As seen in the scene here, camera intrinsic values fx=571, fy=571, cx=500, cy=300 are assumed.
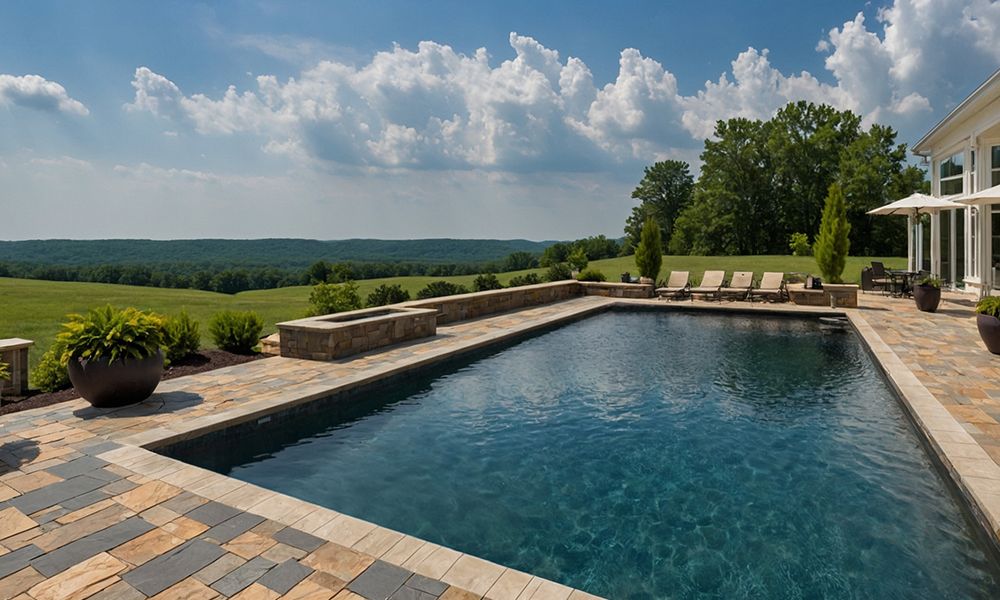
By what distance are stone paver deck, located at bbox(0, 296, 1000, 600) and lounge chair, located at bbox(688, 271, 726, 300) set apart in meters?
9.96

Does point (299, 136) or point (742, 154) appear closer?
point (299, 136)

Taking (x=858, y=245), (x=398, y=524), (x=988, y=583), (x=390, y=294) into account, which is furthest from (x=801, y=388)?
(x=858, y=245)

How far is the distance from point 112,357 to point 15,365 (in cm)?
232

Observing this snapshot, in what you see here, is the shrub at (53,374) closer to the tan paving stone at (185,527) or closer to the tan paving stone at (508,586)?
the tan paving stone at (185,527)

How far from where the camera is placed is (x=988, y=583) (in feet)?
11.0

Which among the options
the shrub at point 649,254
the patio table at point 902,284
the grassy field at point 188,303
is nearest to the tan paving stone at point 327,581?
the grassy field at point 188,303

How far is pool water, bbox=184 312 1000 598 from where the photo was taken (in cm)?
363

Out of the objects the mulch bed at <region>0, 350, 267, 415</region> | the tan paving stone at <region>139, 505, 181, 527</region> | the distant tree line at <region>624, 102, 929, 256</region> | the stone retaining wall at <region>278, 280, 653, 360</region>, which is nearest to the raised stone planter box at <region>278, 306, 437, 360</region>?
the stone retaining wall at <region>278, 280, 653, 360</region>

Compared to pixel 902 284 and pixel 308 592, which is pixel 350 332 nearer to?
pixel 308 592

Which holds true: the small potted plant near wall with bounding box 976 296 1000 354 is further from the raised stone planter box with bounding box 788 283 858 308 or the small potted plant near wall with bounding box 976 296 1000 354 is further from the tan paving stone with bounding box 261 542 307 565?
the tan paving stone with bounding box 261 542 307 565

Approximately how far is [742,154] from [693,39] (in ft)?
89.5

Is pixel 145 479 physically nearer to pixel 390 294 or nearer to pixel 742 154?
pixel 390 294

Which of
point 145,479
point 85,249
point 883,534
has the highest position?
point 85,249

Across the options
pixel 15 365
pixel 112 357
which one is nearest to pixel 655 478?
pixel 112 357
